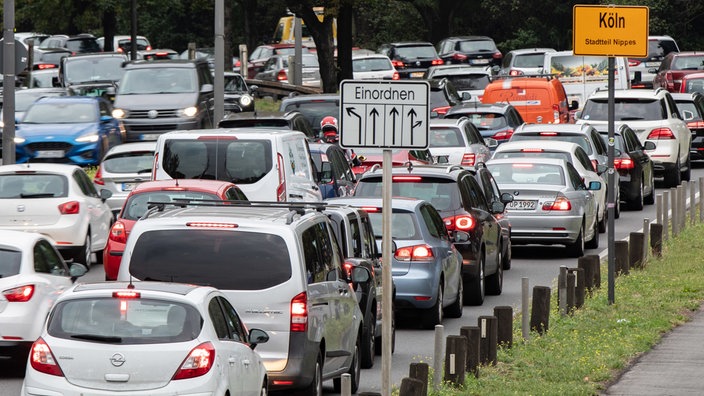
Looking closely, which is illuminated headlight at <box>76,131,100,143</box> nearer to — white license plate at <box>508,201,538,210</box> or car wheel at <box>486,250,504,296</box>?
white license plate at <box>508,201,538,210</box>

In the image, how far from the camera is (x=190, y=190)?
19703 millimetres

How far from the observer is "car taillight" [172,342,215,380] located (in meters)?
10.5

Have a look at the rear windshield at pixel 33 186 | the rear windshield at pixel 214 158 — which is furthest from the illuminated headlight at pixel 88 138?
the rear windshield at pixel 214 158

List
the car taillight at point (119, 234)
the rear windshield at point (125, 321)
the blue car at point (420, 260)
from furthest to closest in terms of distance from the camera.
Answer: the car taillight at point (119, 234)
the blue car at point (420, 260)
the rear windshield at point (125, 321)

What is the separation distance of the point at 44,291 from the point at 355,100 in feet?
15.8

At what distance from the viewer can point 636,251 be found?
21.6 metres

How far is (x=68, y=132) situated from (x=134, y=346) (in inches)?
872

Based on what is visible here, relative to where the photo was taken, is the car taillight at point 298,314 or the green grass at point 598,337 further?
the green grass at point 598,337

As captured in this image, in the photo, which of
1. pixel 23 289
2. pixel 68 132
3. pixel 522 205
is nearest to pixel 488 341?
pixel 23 289

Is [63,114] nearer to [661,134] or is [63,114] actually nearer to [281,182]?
[661,134]

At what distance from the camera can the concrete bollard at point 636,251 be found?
2156cm

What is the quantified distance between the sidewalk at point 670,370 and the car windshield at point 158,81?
19553mm

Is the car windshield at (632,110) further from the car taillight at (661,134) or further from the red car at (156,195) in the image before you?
the red car at (156,195)

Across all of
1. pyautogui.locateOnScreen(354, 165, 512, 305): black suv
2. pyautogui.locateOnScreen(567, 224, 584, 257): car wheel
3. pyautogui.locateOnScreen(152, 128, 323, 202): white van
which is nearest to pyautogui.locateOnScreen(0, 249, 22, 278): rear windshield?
pyautogui.locateOnScreen(354, 165, 512, 305): black suv
